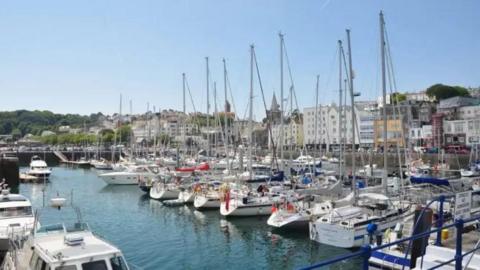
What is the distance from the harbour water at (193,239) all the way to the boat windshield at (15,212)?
201 inches

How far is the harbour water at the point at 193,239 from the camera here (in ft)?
69.2

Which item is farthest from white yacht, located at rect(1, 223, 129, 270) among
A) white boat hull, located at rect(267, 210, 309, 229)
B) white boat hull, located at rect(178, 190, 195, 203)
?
white boat hull, located at rect(178, 190, 195, 203)

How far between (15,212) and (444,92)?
157460mm

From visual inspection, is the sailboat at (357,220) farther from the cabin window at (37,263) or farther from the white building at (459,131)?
the white building at (459,131)

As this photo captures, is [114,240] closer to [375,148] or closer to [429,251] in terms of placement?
[429,251]

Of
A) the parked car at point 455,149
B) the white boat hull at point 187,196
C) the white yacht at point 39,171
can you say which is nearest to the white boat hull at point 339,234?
the white boat hull at point 187,196

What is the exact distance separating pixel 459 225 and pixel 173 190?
3570 centimetres

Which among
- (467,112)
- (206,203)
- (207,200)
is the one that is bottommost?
(206,203)

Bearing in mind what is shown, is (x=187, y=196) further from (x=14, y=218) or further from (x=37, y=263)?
(x=37, y=263)

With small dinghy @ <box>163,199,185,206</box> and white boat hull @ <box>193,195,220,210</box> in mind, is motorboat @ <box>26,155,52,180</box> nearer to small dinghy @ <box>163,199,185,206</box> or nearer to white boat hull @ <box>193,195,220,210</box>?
small dinghy @ <box>163,199,185,206</box>

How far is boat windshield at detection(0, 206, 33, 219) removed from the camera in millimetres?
21906

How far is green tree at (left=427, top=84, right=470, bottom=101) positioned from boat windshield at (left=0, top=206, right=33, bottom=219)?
155m

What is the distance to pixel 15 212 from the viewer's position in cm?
2220

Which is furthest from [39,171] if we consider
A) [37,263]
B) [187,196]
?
[37,263]
